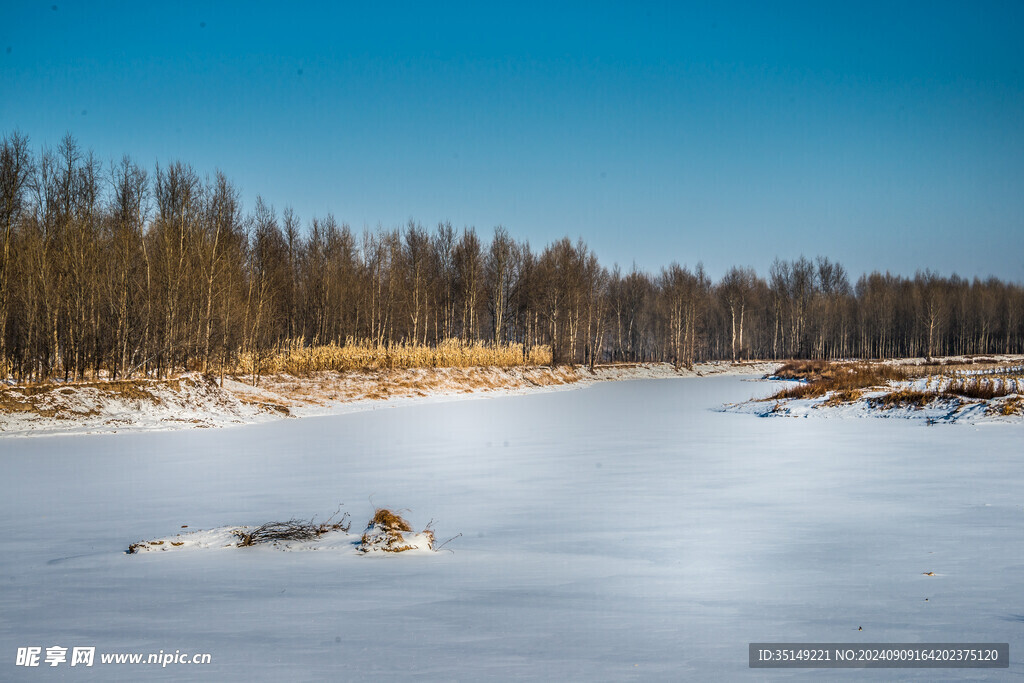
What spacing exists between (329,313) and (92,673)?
37.8 m

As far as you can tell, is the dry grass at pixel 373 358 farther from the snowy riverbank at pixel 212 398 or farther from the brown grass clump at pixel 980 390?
the brown grass clump at pixel 980 390

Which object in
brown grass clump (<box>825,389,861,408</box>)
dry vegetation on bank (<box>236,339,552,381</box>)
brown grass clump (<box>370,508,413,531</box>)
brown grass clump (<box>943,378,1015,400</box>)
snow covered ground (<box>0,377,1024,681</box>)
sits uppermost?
dry vegetation on bank (<box>236,339,552,381</box>)

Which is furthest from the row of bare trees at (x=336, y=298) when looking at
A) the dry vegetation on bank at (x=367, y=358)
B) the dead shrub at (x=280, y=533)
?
the dead shrub at (x=280, y=533)

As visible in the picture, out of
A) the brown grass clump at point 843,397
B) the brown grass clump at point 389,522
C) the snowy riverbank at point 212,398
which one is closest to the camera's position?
the brown grass clump at point 389,522

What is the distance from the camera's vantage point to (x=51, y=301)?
17.9 m

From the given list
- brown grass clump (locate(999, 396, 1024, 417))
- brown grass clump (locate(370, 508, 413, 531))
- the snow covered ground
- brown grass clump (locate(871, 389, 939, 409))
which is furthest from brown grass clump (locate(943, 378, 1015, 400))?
brown grass clump (locate(370, 508, 413, 531))

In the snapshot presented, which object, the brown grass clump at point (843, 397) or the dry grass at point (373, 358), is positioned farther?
the dry grass at point (373, 358)

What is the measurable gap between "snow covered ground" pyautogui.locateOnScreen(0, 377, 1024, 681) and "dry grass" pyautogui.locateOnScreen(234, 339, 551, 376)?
14403 millimetres

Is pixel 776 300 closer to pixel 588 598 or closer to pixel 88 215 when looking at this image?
pixel 88 215

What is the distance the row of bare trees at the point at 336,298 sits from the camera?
18672mm

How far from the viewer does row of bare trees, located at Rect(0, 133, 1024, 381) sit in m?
18.7

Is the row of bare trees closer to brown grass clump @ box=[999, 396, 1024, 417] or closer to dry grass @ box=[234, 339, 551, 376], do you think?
dry grass @ box=[234, 339, 551, 376]

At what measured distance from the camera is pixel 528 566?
479 cm

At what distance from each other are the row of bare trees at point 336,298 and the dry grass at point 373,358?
0.98 metres
